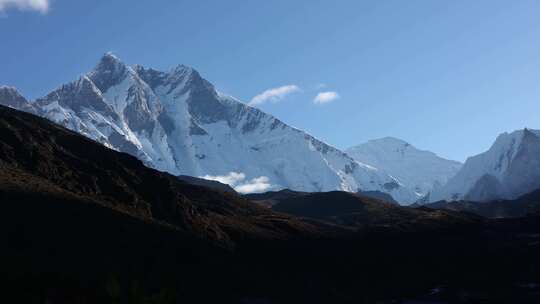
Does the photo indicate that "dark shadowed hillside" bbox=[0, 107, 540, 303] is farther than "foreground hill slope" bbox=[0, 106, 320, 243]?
No

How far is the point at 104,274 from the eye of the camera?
4646 inches

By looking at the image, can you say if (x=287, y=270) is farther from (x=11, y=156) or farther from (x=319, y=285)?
(x=11, y=156)

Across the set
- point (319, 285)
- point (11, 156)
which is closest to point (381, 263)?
point (319, 285)

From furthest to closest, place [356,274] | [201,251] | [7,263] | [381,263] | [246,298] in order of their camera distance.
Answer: [381,263] < [356,274] < [201,251] < [246,298] < [7,263]

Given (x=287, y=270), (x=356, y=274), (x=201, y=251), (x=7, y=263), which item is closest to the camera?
(x=7, y=263)

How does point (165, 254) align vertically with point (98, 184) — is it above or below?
below

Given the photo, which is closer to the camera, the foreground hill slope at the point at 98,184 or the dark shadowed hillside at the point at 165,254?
the dark shadowed hillside at the point at 165,254

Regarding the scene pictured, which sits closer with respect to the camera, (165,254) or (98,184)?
(165,254)

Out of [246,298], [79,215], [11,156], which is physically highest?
[11,156]

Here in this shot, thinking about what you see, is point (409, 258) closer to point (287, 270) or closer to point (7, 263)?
point (287, 270)

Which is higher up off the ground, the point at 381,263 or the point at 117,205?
the point at 117,205

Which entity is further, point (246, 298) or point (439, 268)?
point (439, 268)

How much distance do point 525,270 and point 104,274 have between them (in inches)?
4473

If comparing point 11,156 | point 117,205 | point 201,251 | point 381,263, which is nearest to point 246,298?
point 201,251
